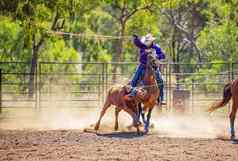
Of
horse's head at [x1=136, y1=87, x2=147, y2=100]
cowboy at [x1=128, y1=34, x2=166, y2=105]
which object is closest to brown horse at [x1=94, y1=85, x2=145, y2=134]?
horse's head at [x1=136, y1=87, x2=147, y2=100]

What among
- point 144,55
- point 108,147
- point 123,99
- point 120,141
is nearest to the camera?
point 108,147

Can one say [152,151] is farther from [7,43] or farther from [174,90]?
[7,43]

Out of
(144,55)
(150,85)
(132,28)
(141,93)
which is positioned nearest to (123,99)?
(141,93)

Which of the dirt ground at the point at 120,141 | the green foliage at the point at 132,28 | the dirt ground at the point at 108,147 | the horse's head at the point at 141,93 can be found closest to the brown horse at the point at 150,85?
the horse's head at the point at 141,93

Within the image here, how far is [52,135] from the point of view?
44.9 ft

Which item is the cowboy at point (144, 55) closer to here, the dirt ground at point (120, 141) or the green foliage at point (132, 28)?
the dirt ground at point (120, 141)

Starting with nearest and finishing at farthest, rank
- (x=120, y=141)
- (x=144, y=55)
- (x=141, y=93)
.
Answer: (x=120, y=141) → (x=141, y=93) → (x=144, y=55)

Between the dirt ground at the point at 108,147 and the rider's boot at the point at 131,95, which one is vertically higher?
the rider's boot at the point at 131,95

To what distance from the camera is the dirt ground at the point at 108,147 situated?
10203mm

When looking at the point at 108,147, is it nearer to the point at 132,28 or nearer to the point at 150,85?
the point at 150,85

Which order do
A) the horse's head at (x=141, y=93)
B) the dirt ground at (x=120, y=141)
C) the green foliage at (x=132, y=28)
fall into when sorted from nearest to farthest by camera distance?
the dirt ground at (x=120, y=141)
the horse's head at (x=141, y=93)
the green foliage at (x=132, y=28)

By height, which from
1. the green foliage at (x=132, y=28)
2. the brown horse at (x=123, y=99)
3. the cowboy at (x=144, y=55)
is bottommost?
the brown horse at (x=123, y=99)

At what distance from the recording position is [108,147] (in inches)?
456

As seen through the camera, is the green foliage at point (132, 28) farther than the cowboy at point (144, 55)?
Yes
